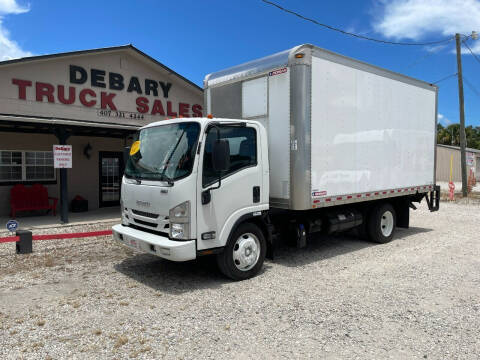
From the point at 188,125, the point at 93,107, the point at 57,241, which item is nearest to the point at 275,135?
the point at 188,125

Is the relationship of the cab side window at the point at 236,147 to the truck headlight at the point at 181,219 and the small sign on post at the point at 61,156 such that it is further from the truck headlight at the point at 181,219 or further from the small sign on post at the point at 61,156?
the small sign on post at the point at 61,156

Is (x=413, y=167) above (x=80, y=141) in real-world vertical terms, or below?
below

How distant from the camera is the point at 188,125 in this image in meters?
5.08

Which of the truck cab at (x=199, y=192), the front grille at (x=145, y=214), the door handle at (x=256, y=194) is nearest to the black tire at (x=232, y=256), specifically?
the truck cab at (x=199, y=192)

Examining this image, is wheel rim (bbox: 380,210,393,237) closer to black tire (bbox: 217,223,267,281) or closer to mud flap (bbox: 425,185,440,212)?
mud flap (bbox: 425,185,440,212)

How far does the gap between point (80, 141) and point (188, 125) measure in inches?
379

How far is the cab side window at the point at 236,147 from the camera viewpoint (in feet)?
16.3

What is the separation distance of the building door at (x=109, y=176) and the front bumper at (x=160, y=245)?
363 inches

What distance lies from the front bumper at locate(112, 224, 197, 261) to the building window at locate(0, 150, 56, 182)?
8.60 metres

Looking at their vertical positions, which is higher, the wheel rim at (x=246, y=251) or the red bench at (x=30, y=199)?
the red bench at (x=30, y=199)

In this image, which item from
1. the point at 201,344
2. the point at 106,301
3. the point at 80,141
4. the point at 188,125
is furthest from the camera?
the point at 80,141

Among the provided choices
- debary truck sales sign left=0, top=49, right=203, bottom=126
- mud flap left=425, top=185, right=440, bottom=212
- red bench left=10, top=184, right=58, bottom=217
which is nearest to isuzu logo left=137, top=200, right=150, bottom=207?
mud flap left=425, top=185, right=440, bottom=212

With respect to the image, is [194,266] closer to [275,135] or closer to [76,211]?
[275,135]

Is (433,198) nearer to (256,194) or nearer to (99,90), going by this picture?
(256,194)
